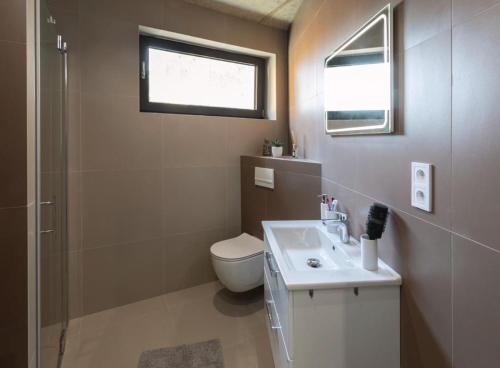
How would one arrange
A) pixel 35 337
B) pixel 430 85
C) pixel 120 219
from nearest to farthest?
1. pixel 430 85
2. pixel 35 337
3. pixel 120 219

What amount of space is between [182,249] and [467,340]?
82.2 inches

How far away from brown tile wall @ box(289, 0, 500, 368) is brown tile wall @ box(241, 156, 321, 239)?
604 mm

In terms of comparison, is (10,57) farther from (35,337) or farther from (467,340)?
(467,340)

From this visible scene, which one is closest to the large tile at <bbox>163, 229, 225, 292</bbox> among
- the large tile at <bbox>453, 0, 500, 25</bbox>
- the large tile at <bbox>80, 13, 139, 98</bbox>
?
the large tile at <bbox>80, 13, 139, 98</bbox>

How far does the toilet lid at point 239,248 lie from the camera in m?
2.07

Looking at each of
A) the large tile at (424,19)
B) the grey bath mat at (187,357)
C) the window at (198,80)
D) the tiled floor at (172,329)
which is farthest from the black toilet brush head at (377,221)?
the window at (198,80)

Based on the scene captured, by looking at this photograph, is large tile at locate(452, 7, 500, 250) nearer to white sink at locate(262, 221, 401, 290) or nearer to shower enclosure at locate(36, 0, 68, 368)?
white sink at locate(262, 221, 401, 290)

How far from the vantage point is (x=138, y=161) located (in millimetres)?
2178

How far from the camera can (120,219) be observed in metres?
2.15

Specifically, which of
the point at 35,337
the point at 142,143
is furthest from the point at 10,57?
the point at 142,143

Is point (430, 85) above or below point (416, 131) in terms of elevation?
above

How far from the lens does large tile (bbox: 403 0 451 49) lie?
0.80 m

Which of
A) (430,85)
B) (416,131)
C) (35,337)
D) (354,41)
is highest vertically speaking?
(354,41)

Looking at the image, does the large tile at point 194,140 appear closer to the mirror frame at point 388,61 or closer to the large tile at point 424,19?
the mirror frame at point 388,61
